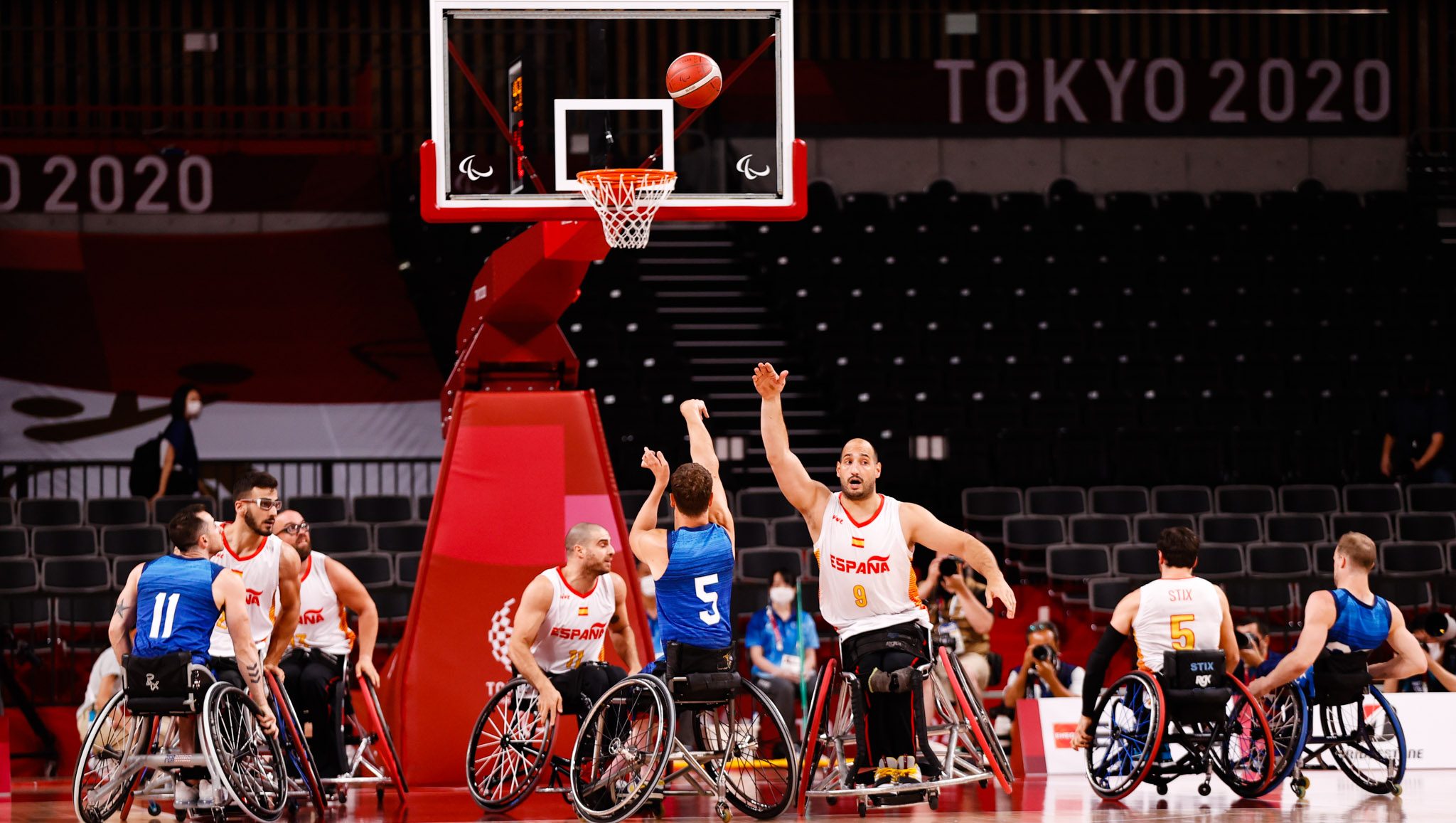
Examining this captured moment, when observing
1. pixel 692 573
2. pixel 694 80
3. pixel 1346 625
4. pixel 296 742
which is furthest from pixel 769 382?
pixel 1346 625

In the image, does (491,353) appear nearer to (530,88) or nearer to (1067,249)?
(530,88)

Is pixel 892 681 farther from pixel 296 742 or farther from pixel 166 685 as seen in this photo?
pixel 166 685

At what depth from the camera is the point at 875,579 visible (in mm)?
8312

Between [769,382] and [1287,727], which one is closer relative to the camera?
[769,382]

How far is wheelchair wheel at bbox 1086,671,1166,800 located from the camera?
8.78m

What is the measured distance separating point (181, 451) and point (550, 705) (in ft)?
26.6

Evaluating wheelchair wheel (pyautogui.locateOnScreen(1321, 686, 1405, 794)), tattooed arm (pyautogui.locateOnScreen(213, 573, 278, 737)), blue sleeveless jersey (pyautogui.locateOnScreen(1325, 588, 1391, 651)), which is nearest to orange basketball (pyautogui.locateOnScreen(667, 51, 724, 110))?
tattooed arm (pyautogui.locateOnScreen(213, 573, 278, 737))

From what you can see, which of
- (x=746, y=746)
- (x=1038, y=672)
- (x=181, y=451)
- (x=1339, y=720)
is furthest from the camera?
(x=181, y=451)

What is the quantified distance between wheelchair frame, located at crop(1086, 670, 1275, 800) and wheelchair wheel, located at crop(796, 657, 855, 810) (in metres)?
1.30

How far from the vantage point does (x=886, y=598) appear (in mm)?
8320

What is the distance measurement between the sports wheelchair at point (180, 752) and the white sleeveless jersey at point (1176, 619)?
→ 4344 millimetres

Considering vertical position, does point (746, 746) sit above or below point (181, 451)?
below

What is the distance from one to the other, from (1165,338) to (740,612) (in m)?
6.58

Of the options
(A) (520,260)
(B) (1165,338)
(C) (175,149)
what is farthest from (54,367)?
(B) (1165,338)
